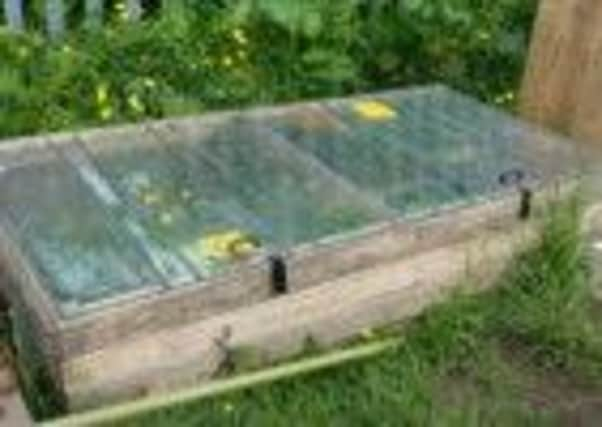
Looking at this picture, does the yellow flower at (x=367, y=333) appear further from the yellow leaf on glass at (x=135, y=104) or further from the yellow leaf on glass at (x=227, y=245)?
the yellow leaf on glass at (x=135, y=104)

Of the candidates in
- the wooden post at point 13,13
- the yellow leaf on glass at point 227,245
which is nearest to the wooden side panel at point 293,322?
the yellow leaf on glass at point 227,245

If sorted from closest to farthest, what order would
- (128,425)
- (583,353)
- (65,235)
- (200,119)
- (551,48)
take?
1. (128,425)
2. (65,235)
3. (583,353)
4. (200,119)
5. (551,48)

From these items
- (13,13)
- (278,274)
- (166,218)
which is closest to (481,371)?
(278,274)

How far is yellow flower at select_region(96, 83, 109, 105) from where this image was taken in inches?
182

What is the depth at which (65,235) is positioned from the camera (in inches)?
136

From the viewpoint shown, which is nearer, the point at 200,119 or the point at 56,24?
the point at 200,119

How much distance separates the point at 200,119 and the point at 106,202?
0.70 metres

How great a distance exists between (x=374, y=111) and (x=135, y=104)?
3.22 ft

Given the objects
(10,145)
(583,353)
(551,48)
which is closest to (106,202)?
(10,145)

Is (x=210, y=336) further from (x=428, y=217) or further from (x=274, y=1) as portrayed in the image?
(x=274, y=1)

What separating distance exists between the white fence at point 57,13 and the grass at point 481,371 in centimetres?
207

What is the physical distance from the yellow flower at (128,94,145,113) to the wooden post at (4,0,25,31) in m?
0.60

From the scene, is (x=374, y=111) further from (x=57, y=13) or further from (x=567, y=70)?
(x=57, y=13)

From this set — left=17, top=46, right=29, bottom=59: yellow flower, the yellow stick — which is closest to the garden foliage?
left=17, top=46, right=29, bottom=59: yellow flower
